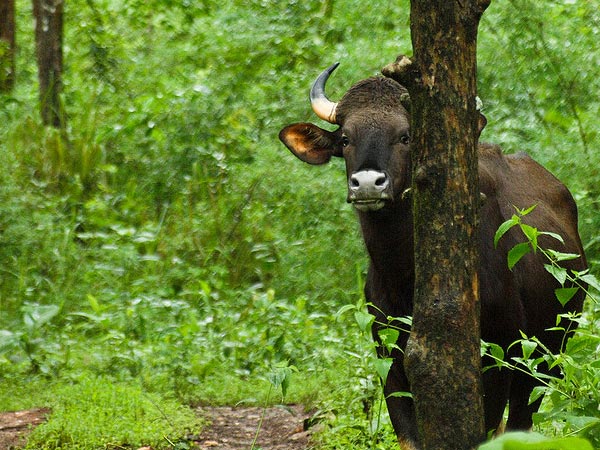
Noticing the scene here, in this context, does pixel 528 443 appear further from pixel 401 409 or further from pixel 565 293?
pixel 401 409

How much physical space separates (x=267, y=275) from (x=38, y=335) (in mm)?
2501

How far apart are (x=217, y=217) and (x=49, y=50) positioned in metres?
2.97

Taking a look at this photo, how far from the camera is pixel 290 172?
991 centimetres

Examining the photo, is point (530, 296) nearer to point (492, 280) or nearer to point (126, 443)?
point (492, 280)

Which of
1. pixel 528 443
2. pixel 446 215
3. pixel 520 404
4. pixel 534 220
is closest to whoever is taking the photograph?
pixel 528 443

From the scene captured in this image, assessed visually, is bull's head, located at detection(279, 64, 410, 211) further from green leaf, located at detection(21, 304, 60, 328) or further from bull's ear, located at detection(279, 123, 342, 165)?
green leaf, located at detection(21, 304, 60, 328)

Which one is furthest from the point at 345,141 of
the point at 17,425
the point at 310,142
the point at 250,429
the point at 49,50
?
the point at 49,50

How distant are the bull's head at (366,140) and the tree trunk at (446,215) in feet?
4.30

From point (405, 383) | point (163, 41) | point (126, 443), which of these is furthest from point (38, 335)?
point (163, 41)

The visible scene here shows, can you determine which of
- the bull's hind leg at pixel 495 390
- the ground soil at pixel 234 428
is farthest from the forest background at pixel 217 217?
the bull's hind leg at pixel 495 390

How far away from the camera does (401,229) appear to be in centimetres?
A: 534

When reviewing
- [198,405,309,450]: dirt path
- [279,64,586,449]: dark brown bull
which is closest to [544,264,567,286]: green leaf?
[279,64,586,449]: dark brown bull

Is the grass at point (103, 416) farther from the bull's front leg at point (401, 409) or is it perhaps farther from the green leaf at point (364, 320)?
the green leaf at point (364, 320)

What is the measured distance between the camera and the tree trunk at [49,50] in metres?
11.5
